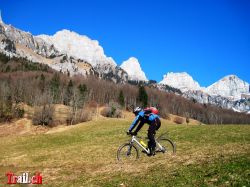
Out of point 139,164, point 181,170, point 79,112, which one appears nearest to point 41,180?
point 139,164

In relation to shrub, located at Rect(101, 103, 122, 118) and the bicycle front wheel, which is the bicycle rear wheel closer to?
the bicycle front wheel

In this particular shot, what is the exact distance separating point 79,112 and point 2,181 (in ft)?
318

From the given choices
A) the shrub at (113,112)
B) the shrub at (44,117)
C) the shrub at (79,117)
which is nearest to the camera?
the shrub at (44,117)

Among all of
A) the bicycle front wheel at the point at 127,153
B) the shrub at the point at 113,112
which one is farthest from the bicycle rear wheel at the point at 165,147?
the shrub at the point at 113,112

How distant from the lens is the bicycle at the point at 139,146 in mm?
21812

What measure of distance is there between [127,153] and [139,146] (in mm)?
1169

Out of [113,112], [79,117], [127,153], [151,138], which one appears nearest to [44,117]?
[79,117]

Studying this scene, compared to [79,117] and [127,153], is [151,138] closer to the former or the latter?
[127,153]

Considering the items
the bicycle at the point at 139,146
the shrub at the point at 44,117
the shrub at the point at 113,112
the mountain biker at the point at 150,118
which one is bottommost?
the bicycle at the point at 139,146

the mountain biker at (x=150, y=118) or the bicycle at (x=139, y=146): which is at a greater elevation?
the mountain biker at (x=150, y=118)

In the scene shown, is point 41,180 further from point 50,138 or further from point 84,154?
point 50,138

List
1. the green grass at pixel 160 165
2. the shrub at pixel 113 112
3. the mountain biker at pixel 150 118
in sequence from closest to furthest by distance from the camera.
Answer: the green grass at pixel 160 165, the mountain biker at pixel 150 118, the shrub at pixel 113 112

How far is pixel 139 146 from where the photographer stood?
22.3 meters

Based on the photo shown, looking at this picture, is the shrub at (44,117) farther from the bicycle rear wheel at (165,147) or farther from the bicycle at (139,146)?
the bicycle rear wheel at (165,147)
